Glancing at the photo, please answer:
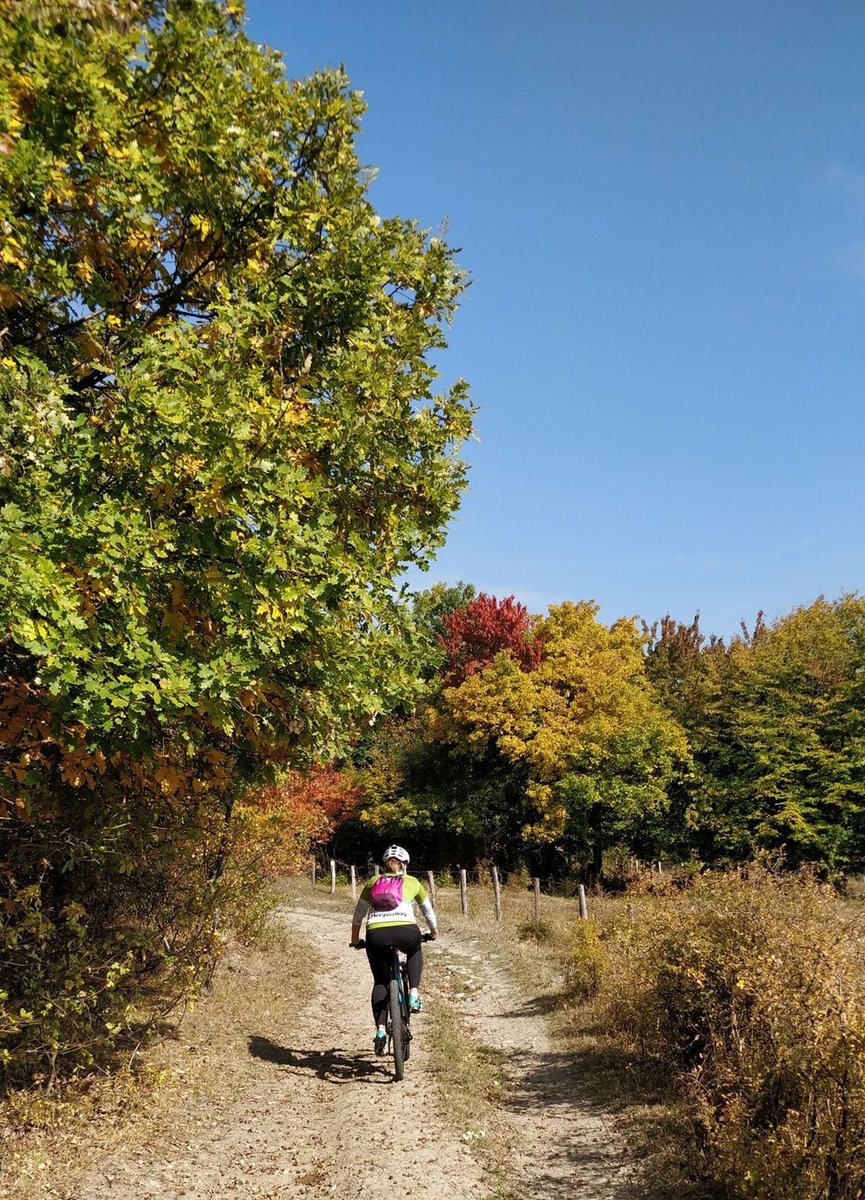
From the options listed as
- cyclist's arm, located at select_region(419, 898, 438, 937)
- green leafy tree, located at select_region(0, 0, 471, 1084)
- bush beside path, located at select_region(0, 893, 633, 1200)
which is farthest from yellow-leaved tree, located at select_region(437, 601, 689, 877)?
green leafy tree, located at select_region(0, 0, 471, 1084)

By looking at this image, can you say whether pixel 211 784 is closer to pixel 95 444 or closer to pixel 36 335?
pixel 95 444

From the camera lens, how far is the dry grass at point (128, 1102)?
5391mm

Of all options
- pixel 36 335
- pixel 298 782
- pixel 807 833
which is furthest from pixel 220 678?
pixel 807 833

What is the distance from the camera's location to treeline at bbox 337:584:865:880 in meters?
32.0

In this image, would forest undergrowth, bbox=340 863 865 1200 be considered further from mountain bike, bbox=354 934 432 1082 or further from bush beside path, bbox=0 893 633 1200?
mountain bike, bbox=354 934 432 1082

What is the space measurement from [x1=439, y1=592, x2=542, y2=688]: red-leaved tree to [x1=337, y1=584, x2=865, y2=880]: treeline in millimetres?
98

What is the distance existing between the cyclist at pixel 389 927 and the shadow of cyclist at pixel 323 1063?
0.40 m

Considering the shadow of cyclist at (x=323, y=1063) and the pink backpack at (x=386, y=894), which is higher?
the pink backpack at (x=386, y=894)

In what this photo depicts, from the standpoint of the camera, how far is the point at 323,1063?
26.8 feet

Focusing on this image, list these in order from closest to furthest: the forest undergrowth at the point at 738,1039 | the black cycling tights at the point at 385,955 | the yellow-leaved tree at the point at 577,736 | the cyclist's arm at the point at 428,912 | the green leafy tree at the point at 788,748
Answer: the forest undergrowth at the point at 738,1039 → the black cycling tights at the point at 385,955 → the cyclist's arm at the point at 428,912 → the green leafy tree at the point at 788,748 → the yellow-leaved tree at the point at 577,736

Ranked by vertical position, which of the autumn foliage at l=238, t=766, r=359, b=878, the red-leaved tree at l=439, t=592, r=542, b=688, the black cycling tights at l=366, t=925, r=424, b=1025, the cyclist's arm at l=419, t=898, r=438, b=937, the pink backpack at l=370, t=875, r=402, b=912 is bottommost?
the black cycling tights at l=366, t=925, r=424, b=1025

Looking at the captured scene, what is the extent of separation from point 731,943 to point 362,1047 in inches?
186

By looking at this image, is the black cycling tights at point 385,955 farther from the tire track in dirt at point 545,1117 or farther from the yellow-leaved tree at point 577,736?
the yellow-leaved tree at point 577,736

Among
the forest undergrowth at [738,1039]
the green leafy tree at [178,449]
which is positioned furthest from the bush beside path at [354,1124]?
the green leafy tree at [178,449]
